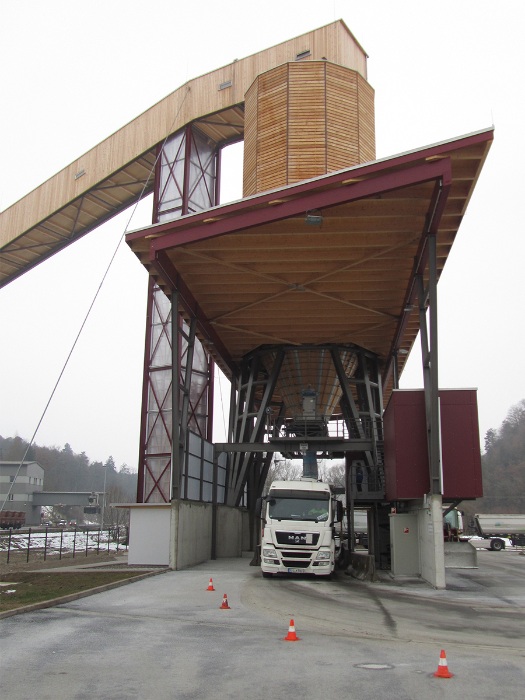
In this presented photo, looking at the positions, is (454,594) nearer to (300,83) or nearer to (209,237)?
(209,237)

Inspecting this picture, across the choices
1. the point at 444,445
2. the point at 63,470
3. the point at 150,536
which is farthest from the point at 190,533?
the point at 63,470

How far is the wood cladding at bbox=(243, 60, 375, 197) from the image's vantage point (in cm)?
2591

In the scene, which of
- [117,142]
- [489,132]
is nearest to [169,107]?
[117,142]

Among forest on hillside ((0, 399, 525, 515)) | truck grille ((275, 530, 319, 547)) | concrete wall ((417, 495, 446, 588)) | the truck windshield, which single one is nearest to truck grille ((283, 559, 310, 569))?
truck grille ((275, 530, 319, 547))

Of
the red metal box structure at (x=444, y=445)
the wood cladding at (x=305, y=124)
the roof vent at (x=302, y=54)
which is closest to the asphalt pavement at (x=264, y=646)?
the red metal box structure at (x=444, y=445)

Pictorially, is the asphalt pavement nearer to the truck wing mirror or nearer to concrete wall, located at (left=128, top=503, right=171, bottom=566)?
the truck wing mirror

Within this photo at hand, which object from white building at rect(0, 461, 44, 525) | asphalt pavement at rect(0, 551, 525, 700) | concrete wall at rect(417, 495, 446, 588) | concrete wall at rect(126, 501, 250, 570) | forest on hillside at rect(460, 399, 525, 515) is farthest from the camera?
forest on hillside at rect(460, 399, 525, 515)

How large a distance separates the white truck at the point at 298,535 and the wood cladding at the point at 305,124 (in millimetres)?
12578

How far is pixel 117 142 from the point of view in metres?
44.1

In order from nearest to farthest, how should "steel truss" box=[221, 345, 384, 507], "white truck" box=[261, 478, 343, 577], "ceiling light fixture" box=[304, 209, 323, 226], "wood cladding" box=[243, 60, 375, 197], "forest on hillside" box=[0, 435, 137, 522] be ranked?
"white truck" box=[261, 478, 343, 577] < "ceiling light fixture" box=[304, 209, 323, 226] < "wood cladding" box=[243, 60, 375, 197] < "steel truss" box=[221, 345, 384, 507] < "forest on hillside" box=[0, 435, 137, 522]

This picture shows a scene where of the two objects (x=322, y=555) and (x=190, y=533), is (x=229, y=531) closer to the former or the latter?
(x=190, y=533)

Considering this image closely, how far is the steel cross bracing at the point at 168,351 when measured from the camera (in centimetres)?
3794

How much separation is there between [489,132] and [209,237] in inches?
351

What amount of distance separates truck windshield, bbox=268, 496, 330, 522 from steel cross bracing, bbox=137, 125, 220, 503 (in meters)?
16.8
